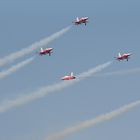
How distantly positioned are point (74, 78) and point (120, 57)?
2446 cm

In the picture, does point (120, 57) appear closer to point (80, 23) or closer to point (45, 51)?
point (80, 23)

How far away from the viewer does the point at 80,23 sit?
13750 centimetres

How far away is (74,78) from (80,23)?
25887 mm

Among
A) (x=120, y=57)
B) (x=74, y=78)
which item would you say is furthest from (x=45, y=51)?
(x=120, y=57)

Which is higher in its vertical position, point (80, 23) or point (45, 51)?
point (80, 23)

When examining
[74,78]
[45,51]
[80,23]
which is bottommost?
[74,78]

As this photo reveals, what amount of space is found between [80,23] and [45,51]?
20.4m

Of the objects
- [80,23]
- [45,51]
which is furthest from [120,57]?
[45,51]

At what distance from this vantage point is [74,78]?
130625mm

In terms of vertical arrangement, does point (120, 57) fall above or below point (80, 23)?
below

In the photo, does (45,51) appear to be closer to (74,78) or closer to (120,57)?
(74,78)

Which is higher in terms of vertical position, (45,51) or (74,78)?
(45,51)
